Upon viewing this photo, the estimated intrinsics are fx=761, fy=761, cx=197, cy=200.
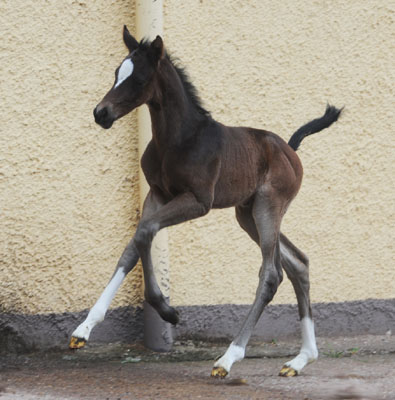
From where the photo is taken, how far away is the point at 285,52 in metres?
5.66

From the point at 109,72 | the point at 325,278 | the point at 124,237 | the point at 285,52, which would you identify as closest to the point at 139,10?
the point at 109,72

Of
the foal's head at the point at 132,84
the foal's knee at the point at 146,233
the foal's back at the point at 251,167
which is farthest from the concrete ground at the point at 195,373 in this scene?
the foal's head at the point at 132,84

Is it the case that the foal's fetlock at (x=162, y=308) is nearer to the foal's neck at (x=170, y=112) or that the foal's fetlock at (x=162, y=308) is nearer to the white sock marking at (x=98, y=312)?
the white sock marking at (x=98, y=312)

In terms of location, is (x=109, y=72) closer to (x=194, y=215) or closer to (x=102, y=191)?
(x=102, y=191)

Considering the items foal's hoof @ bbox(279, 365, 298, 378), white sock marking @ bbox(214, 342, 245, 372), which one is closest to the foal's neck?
white sock marking @ bbox(214, 342, 245, 372)

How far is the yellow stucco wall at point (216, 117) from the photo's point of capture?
17.0ft

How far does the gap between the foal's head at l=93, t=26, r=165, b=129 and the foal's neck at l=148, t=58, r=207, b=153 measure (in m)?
0.11

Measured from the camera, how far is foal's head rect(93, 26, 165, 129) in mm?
3820

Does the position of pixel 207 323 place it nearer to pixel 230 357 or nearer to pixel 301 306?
pixel 301 306

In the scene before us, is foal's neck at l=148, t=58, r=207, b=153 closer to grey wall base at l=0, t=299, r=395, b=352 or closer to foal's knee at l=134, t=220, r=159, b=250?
foal's knee at l=134, t=220, r=159, b=250

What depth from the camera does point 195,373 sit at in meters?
4.80

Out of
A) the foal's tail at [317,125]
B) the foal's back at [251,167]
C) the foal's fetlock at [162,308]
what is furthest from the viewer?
the foal's tail at [317,125]

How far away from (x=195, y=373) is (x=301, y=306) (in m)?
0.79

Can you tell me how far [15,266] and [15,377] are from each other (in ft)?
2.72
